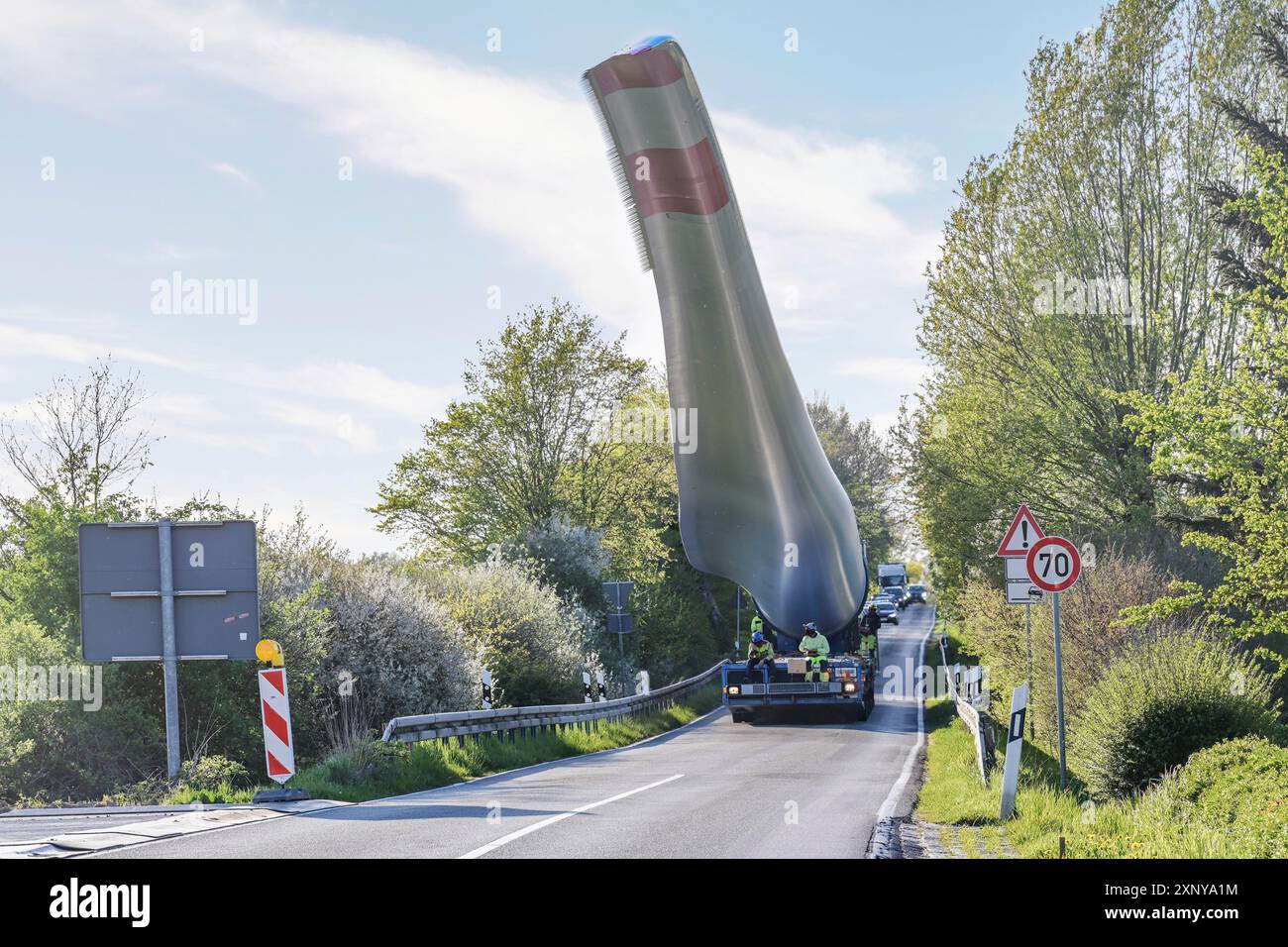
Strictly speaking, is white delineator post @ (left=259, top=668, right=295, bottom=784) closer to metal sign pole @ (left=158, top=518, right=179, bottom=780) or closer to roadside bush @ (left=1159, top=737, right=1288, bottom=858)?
metal sign pole @ (left=158, top=518, right=179, bottom=780)

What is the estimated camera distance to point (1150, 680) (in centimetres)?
1388

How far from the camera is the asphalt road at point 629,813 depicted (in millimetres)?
8977

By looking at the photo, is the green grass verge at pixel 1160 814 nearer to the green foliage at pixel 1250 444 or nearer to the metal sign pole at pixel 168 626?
the green foliage at pixel 1250 444

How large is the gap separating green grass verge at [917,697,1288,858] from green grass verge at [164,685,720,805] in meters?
6.21

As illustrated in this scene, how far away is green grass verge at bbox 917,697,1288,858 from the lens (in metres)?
8.83

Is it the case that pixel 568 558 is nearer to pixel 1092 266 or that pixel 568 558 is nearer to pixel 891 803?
pixel 1092 266

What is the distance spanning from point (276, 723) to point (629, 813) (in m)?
3.81

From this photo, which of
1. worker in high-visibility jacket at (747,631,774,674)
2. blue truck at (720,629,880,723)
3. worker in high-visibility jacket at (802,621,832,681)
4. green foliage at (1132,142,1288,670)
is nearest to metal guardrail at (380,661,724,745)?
blue truck at (720,629,880,723)

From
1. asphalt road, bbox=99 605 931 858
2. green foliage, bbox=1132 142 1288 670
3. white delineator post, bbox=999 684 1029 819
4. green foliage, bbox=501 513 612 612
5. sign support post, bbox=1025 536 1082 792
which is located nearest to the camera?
asphalt road, bbox=99 605 931 858

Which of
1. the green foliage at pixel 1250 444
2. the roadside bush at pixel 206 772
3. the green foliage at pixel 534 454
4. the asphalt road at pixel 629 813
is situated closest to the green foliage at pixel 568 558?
the green foliage at pixel 534 454

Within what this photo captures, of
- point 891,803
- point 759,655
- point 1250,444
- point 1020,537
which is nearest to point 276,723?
point 891,803

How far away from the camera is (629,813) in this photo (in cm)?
1152

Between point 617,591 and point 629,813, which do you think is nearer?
point 629,813
